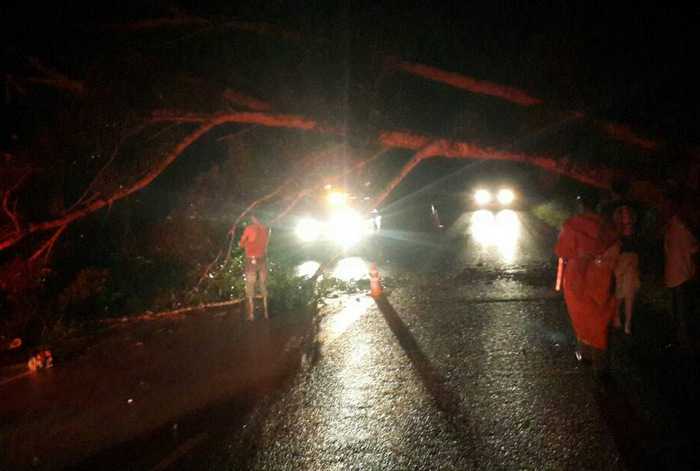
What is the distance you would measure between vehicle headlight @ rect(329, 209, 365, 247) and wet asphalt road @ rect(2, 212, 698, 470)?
8.52 m

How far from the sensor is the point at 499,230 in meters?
19.9

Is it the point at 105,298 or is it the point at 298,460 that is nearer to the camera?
the point at 298,460

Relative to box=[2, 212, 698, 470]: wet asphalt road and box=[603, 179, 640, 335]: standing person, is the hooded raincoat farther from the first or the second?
box=[2, 212, 698, 470]: wet asphalt road

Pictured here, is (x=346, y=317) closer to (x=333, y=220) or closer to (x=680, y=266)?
(x=680, y=266)

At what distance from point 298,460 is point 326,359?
2.51m

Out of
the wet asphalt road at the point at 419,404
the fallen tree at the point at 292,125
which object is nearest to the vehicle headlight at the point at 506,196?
the fallen tree at the point at 292,125

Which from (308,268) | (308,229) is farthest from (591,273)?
(308,229)

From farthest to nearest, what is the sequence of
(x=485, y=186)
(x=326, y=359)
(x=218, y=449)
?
1. (x=485, y=186)
2. (x=326, y=359)
3. (x=218, y=449)

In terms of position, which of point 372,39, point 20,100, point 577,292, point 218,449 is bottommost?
point 218,449

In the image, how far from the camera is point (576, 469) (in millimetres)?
4086

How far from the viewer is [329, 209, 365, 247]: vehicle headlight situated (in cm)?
1759

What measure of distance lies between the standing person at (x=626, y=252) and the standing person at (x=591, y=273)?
0.47 metres

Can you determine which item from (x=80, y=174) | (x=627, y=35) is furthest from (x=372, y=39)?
(x=80, y=174)

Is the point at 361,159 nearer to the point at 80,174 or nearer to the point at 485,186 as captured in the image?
the point at 80,174
